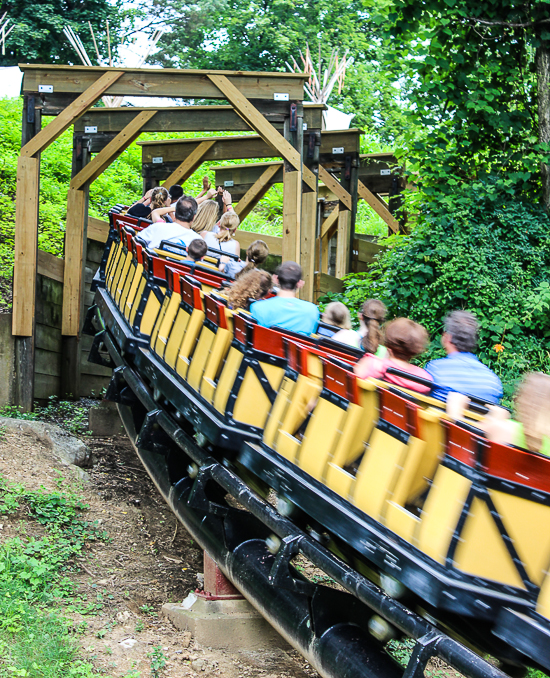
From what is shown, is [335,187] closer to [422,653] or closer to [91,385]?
[91,385]

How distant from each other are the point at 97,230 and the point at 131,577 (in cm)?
679

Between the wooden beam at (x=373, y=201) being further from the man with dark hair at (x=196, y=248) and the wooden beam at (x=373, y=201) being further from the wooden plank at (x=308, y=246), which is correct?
the man with dark hair at (x=196, y=248)

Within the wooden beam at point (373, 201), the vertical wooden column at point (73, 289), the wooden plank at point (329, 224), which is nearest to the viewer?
the vertical wooden column at point (73, 289)

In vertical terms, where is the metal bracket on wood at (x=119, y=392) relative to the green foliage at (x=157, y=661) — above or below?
above

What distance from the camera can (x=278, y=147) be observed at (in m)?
7.68

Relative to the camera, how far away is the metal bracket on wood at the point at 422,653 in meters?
2.50

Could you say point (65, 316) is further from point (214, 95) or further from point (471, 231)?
point (471, 231)

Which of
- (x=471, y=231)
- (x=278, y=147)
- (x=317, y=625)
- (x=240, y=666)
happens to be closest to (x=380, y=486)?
(x=317, y=625)

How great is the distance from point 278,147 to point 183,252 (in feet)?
5.63

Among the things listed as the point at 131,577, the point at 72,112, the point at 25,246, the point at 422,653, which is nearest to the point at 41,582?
the point at 131,577

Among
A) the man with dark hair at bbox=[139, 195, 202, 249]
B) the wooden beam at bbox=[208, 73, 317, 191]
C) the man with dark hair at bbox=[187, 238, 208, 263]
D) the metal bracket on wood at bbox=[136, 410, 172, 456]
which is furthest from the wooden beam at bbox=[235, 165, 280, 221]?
the metal bracket on wood at bbox=[136, 410, 172, 456]

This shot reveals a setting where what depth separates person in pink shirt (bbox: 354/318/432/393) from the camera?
11.2ft

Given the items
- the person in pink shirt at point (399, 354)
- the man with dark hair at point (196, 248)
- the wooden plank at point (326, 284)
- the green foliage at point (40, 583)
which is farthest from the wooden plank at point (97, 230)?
the person in pink shirt at point (399, 354)

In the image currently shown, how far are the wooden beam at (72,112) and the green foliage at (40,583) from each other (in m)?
4.16
